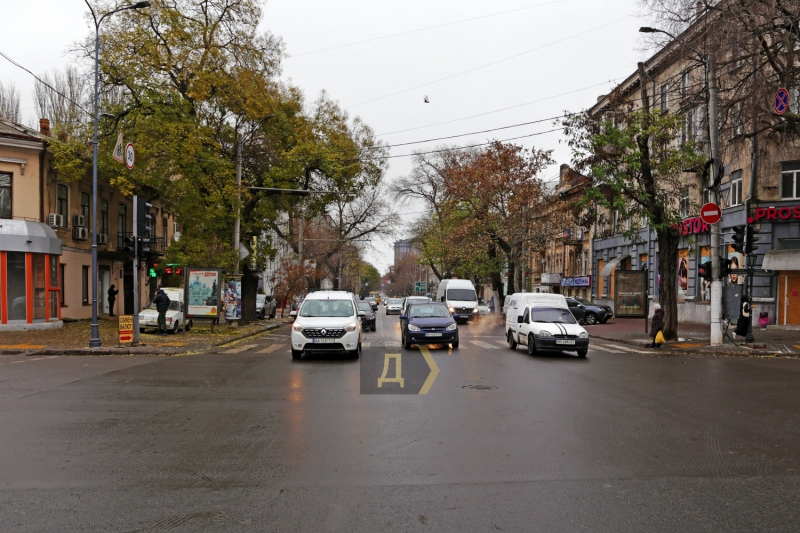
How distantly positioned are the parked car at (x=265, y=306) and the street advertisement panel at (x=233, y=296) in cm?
1222

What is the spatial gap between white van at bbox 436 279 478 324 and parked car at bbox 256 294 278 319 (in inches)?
465

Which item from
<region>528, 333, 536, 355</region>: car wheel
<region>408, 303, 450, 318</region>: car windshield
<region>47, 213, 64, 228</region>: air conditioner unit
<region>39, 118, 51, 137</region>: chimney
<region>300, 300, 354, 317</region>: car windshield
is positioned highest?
<region>39, 118, 51, 137</region>: chimney

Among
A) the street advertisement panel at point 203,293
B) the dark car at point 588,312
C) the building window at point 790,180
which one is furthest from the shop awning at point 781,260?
the street advertisement panel at point 203,293

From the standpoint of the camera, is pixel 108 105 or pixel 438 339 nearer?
pixel 438 339

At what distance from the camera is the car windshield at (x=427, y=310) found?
2152 centimetres

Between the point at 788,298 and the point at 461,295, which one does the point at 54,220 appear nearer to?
the point at 461,295

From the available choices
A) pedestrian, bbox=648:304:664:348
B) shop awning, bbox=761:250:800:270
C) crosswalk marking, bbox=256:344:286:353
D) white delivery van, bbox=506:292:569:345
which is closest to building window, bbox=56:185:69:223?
crosswalk marking, bbox=256:344:286:353

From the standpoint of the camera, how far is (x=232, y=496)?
573 cm

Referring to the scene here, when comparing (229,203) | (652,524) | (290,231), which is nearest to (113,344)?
(229,203)

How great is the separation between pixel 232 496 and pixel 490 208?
4151cm

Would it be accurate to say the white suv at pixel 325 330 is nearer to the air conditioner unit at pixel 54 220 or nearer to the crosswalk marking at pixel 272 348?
the crosswalk marking at pixel 272 348

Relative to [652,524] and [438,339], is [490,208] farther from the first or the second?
[652,524]

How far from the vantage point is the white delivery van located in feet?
69.9

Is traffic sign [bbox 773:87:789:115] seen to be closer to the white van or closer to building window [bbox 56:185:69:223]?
the white van
